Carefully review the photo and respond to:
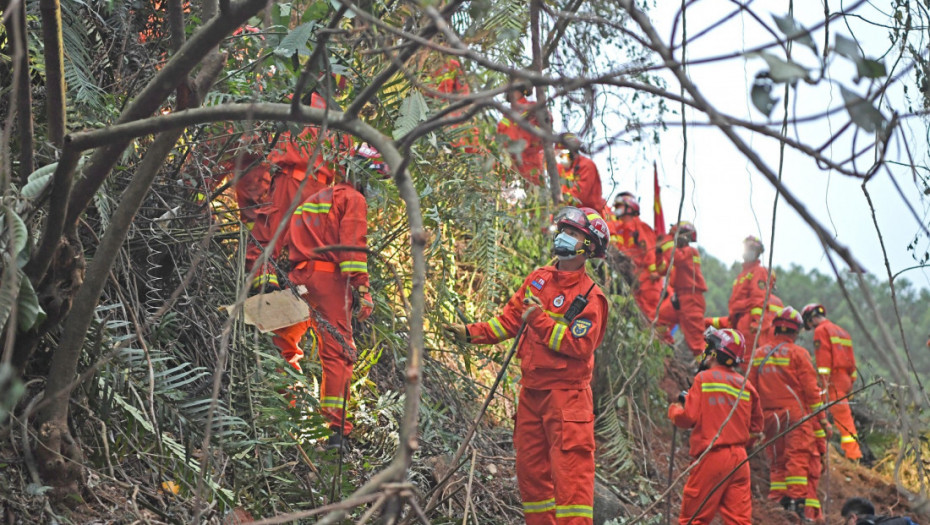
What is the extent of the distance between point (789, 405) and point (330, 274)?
5.74m

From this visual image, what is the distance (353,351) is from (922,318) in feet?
74.2

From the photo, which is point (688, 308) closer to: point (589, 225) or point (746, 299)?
point (746, 299)

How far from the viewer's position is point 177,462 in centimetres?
421

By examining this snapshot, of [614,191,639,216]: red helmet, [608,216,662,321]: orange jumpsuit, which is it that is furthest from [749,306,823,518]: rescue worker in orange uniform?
[614,191,639,216]: red helmet

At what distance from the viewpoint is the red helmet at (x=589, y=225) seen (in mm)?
6055

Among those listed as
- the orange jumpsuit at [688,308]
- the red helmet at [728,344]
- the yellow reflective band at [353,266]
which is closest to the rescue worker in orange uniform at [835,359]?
the orange jumpsuit at [688,308]

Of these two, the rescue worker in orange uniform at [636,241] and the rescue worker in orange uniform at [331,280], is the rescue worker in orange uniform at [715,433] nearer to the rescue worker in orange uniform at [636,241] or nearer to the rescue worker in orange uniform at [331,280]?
the rescue worker in orange uniform at [331,280]

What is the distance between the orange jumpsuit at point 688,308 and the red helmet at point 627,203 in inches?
33.2

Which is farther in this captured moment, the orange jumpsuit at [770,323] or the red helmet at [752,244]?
the red helmet at [752,244]

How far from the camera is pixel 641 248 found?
→ 12.8m

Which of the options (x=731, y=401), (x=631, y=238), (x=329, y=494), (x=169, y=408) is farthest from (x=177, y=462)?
(x=631, y=238)

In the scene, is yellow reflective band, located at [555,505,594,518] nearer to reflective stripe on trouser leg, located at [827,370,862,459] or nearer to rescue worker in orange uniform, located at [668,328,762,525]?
rescue worker in orange uniform, located at [668,328,762,525]

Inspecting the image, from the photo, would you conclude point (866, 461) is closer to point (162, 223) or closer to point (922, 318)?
point (162, 223)

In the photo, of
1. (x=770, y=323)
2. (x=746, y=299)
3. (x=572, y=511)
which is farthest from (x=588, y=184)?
(x=572, y=511)
